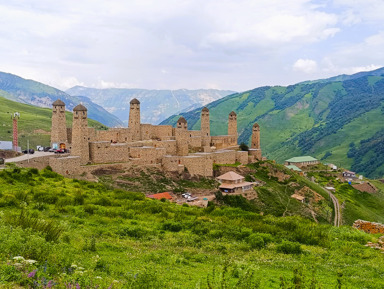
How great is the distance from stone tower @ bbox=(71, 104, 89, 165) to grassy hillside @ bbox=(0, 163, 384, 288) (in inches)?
685

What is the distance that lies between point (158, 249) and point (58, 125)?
37.8 metres

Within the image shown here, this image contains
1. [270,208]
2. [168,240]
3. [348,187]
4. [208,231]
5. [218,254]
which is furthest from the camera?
[348,187]

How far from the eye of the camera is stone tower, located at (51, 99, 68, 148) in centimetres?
4634

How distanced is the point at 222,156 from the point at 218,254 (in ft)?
152

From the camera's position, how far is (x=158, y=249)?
13.0 meters

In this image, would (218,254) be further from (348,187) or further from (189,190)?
(348,187)

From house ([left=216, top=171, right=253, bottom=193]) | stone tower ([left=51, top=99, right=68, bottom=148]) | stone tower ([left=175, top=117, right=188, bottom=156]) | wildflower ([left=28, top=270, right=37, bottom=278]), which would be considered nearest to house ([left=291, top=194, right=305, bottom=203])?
house ([left=216, top=171, right=253, bottom=193])

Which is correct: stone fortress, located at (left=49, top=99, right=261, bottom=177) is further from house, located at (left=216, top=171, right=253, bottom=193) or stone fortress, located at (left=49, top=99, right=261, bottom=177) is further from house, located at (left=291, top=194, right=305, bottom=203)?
house, located at (left=291, top=194, right=305, bottom=203)

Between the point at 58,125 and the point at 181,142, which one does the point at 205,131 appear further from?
the point at 58,125

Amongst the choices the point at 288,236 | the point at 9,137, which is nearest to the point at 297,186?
the point at 288,236

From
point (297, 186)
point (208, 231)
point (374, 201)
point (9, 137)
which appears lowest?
point (374, 201)

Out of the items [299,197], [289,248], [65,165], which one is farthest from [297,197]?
[289,248]

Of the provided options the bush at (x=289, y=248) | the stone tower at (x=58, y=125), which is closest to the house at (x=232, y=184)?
the stone tower at (x=58, y=125)

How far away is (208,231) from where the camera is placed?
677 inches
